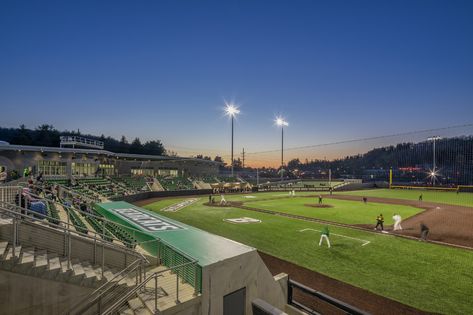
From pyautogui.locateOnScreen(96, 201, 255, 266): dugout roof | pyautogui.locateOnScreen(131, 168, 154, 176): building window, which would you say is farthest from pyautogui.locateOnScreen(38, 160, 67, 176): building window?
pyautogui.locateOnScreen(96, 201, 255, 266): dugout roof

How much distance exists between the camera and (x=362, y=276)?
12.2 meters

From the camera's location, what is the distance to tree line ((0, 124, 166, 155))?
76938 mm

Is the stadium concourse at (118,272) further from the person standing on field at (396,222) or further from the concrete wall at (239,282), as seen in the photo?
the person standing on field at (396,222)

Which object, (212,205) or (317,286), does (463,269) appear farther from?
(212,205)

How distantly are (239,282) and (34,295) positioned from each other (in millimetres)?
5918

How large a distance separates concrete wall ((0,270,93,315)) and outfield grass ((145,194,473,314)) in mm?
10746

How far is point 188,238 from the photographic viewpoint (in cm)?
1152

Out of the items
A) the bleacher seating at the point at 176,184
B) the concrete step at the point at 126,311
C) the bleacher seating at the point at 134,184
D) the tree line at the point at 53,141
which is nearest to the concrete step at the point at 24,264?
the concrete step at the point at 126,311

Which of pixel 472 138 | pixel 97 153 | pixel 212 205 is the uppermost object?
pixel 472 138

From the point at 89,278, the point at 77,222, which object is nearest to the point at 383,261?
the point at 89,278

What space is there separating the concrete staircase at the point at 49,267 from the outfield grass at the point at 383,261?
33.1 ft

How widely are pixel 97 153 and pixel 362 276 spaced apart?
44.0 metres

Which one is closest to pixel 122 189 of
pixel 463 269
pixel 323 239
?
pixel 323 239

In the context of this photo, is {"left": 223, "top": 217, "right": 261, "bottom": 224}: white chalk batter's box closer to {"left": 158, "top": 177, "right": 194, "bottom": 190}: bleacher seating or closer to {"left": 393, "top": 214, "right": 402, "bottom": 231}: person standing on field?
{"left": 393, "top": 214, "right": 402, "bottom": 231}: person standing on field
